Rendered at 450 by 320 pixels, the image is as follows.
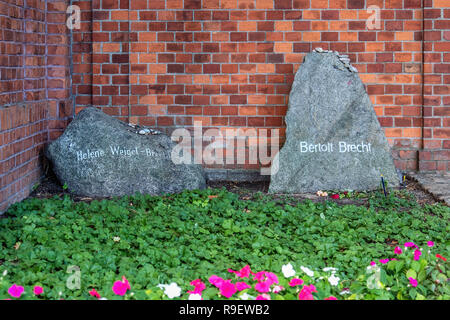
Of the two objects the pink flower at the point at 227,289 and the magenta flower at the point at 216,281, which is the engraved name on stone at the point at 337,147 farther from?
the pink flower at the point at 227,289

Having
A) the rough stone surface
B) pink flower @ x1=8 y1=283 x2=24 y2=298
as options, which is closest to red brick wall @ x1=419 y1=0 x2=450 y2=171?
the rough stone surface

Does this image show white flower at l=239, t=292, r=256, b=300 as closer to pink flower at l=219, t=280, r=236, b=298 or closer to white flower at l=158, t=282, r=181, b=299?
pink flower at l=219, t=280, r=236, b=298

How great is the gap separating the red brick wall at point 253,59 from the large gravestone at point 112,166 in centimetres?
85

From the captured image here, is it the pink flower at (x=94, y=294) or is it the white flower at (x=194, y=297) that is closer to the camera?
the white flower at (x=194, y=297)

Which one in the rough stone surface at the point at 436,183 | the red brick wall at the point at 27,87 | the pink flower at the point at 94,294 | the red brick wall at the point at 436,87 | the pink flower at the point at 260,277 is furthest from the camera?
the red brick wall at the point at 436,87

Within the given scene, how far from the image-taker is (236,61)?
661cm

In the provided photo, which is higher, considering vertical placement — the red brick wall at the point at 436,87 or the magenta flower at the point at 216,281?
the red brick wall at the point at 436,87

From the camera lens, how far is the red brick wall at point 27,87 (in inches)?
202


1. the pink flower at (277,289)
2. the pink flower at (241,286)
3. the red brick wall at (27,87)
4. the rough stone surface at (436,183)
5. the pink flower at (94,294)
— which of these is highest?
the red brick wall at (27,87)

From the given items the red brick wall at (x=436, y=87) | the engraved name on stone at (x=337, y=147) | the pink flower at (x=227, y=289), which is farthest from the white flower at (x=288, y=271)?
the red brick wall at (x=436, y=87)

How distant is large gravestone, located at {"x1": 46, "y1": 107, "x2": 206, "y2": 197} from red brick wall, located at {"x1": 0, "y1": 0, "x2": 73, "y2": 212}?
34 centimetres

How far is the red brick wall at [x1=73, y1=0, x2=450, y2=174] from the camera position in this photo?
21.4ft

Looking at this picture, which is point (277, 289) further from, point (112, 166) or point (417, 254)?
point (112, 166)

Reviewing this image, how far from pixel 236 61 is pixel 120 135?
61.0 inches
